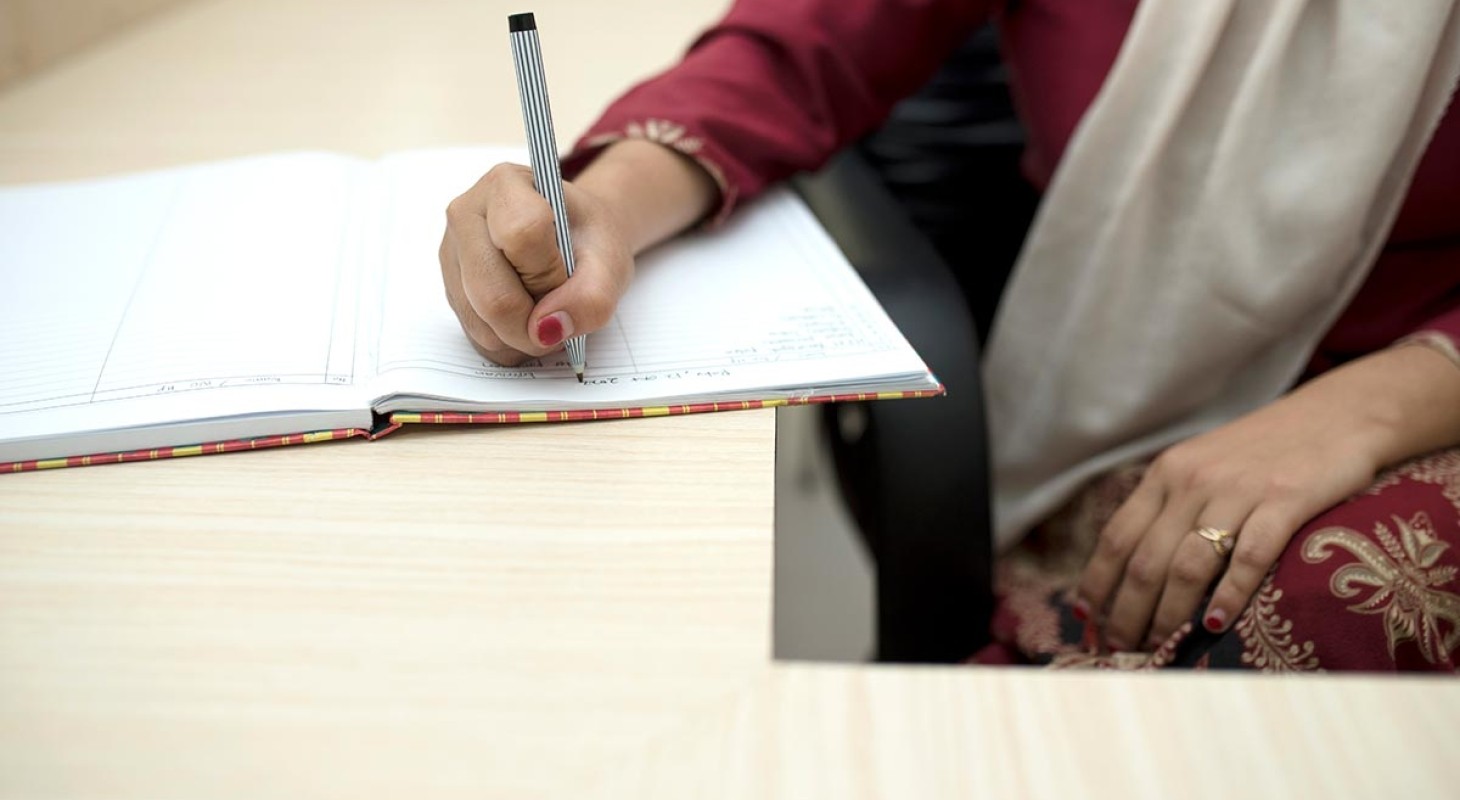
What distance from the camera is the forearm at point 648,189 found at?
0.56 meters

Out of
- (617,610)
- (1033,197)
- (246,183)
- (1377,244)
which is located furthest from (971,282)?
(617,610)

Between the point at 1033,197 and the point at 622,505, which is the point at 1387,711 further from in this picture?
the point at 1033,197

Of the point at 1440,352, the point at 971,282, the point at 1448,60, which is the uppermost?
the point at 1448,60

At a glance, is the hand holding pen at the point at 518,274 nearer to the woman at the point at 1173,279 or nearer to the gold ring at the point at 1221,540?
the woman at the point at 1173,279

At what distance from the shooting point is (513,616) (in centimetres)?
35

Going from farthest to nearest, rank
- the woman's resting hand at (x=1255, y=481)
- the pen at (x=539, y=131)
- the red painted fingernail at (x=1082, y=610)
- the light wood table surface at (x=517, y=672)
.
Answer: the red painted fingernail at (x=1082, y=610)
the woman's resting hand at (x=1255, y=481)
the pen at (x=539, y=131)
the light wood table surface at (x=517, y=672)

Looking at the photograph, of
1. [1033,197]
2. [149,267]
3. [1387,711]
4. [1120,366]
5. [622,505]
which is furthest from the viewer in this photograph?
[1033,197]

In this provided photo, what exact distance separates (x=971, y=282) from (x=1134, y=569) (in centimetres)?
42

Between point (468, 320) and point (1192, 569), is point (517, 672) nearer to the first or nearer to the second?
point (468, 320)

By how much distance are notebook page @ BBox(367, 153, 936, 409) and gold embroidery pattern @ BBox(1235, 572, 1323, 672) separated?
175 millimetres

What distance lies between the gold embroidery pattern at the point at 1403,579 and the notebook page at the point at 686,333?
0.62 ft

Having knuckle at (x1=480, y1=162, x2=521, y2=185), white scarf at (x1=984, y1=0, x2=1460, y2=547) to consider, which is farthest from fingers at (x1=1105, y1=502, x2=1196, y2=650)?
knuckle at (x1=480, y1=162, x2=521, y2=185)

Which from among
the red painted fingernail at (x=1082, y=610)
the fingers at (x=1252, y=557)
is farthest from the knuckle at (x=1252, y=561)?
the red painted fingernail at (x=1082, y=610)

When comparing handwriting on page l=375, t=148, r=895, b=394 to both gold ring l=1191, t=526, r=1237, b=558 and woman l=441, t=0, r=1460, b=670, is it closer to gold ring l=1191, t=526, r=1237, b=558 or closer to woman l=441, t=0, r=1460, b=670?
woman l=441, t=0, r=1460, b=670
